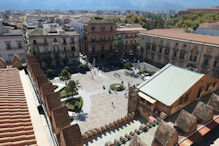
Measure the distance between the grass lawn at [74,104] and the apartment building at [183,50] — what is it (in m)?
32.4

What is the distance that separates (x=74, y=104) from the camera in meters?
32.3

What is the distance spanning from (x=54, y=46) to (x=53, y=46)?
0.32 m

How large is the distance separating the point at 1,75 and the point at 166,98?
16.8m

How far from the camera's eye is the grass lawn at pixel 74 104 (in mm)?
30809

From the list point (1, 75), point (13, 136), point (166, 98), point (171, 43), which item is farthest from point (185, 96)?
point (171, 43)

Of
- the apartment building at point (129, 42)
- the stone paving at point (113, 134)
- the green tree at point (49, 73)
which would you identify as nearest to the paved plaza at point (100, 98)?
the green tree at point (49, 73)

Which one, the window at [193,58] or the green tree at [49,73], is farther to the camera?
the window at [193,58]

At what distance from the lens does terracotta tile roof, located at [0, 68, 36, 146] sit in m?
7.17

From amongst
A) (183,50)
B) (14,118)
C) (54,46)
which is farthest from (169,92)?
(54,46)

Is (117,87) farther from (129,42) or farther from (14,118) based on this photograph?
(129,42)

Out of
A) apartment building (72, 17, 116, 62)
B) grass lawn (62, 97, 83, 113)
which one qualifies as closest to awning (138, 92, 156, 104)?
grass lawn (62, 97, 83, 113)

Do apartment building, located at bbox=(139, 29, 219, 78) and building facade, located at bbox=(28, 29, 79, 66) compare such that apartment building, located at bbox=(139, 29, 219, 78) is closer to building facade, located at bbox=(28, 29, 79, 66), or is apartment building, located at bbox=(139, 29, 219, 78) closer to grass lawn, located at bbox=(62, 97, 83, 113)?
building facade, located at bbox=(28, 29, 79, 66)

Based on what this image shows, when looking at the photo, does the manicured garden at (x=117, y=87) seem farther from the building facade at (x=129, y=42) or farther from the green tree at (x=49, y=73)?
the building facade at (x=129, y=42)

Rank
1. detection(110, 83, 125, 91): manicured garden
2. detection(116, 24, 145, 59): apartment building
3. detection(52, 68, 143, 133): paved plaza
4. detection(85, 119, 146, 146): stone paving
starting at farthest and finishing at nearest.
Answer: detection(116, 24, 145, 59): apartment building → detection(110, 83, 125, 91): manicured garden → detection(52, 68, 143, 133): paved plaza → detection(85, 119, 146, 146): stone paving
